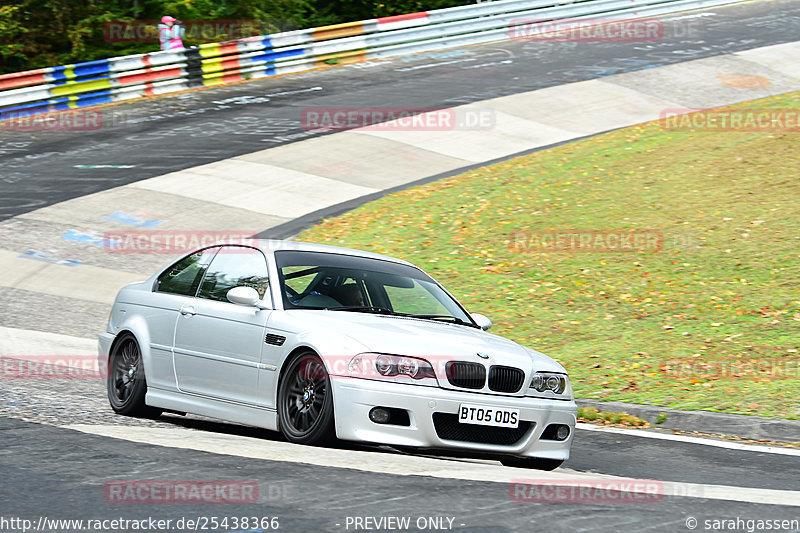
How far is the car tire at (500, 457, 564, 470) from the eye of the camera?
723cm

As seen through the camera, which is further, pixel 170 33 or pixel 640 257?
pixel 170 33

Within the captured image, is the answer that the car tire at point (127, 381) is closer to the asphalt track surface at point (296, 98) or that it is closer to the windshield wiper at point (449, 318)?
the windshield wiper at point (449, 318)

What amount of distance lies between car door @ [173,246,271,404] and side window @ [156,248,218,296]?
104 millimetres

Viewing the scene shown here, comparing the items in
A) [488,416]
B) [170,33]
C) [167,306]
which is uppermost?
[170,33]

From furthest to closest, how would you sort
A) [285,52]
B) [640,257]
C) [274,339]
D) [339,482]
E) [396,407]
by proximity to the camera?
[285,52], [640,257], [274,339], [396,407], [339,482]

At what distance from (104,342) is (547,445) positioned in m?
3.87

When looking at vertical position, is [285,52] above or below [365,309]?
above

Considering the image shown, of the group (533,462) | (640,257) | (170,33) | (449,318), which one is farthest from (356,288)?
(170,33)

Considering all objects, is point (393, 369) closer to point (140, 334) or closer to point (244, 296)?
point (244, 296)

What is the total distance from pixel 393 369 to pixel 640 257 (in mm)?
8563

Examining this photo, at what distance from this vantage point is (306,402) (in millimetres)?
6926

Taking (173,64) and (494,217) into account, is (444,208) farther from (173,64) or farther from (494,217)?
(173,64)

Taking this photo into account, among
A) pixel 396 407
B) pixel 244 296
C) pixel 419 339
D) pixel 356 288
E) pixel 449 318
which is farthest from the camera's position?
pixel 449 318

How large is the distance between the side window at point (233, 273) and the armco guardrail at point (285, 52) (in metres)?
17.0
